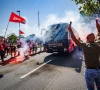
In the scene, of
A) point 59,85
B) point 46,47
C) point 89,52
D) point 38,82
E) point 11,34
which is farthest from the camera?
point 11,34

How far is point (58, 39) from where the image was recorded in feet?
49.8

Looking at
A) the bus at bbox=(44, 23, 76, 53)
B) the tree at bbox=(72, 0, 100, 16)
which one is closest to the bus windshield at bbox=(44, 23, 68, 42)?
the bus at bbox=(44, 23, 76, 53)

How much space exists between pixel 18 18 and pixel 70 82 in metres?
10.8

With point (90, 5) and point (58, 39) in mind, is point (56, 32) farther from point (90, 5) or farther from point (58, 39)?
point (90, 5)

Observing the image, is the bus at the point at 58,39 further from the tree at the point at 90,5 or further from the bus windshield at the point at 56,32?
the tree at the point at 90,5

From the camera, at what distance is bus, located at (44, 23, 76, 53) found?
14.8m

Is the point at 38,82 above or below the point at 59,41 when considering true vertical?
below

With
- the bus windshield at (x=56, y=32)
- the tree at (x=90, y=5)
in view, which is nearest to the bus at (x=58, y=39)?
the bus windshield at (x=56, y=32)

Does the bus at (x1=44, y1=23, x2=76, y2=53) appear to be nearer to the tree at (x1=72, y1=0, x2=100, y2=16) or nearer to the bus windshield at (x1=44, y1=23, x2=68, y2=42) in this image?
the bus windshield at (x1=44, y1=23, x2=68, y2=42)

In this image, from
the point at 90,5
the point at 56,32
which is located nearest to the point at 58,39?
the point at 56,32

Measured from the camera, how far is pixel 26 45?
18703mm

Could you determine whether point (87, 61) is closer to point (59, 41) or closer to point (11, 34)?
point (59, 41)

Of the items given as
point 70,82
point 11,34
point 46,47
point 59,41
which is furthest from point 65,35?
point 11,34

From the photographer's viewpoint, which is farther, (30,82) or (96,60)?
(30,82)
